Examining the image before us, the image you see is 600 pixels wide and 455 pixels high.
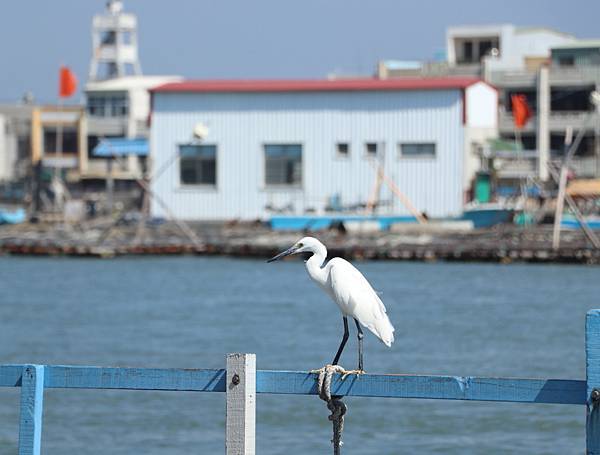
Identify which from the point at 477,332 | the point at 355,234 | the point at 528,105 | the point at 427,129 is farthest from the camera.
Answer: the point at 528,105

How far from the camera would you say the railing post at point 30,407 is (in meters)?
7.68

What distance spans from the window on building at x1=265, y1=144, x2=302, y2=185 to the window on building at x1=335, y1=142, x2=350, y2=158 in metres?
1.42

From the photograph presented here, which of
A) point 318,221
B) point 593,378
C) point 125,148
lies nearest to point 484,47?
point 125,148

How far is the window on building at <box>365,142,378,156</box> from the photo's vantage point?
51781 millimetres

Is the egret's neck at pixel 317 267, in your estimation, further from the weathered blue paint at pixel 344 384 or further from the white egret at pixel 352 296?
the weathered blue paint at pixel 344 384

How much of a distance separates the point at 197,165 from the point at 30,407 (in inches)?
1793

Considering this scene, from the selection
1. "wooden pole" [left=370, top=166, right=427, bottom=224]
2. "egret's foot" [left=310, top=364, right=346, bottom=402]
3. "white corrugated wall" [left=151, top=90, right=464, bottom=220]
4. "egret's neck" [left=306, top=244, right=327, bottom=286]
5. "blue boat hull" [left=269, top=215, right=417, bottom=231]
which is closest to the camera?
"egret's foot" [left=310, top=364, right=346, bottom=402]

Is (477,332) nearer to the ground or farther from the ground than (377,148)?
nearer to the ground

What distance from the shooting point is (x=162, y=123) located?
54031 millimetres

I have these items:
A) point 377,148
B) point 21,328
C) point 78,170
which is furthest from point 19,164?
point 21,328

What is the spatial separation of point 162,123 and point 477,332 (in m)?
27.8

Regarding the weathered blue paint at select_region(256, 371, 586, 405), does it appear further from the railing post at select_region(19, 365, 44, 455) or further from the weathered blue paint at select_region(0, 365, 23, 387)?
the weathered blue paint at select_region(0, 365, 23, 387)

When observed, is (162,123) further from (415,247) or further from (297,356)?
(297,356)

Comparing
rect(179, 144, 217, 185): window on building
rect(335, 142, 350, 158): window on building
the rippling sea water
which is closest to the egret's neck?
the rippling sea water
